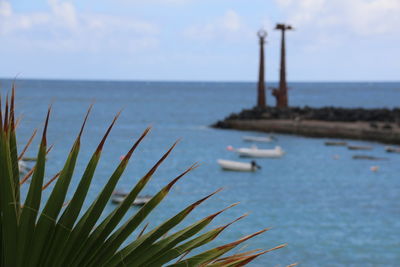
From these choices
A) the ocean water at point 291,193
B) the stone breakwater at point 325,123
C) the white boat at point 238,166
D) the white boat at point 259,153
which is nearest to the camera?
the ocean water at point 291,193

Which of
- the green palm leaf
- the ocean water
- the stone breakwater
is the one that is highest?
the green palm leaf

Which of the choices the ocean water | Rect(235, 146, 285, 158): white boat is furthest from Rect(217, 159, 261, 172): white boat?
Rect(235, 146, 285, 158): white boat

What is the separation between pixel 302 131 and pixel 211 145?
301 inches

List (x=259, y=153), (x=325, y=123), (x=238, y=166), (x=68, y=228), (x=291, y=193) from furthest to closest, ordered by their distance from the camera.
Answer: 1. (x=325, y=123)
2. (x=259, y=153)
3. (x=238, y=166)
4. (x=291, y=193)
5. (x=68, y=228)

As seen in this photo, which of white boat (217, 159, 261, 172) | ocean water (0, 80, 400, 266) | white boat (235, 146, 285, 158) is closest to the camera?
ocean water (0, 80, 400, 266)

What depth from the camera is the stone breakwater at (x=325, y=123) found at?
58.8 metres

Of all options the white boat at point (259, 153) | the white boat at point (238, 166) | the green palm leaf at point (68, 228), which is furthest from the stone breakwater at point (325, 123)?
the green palm leaf at point (68, 228)

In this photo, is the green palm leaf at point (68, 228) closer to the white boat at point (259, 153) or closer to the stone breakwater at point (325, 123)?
the white boat at point (259, 153)

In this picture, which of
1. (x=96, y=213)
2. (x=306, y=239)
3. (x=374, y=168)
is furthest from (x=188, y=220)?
Result: (x=96, y=213)

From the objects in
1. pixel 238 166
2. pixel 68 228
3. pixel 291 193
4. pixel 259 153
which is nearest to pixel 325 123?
pixel 259 153

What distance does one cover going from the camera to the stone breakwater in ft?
193

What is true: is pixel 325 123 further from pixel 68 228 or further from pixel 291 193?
pixel 68 228

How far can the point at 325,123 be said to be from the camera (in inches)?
2596

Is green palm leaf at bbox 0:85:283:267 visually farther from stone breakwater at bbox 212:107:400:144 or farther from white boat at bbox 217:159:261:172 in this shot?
stone breakwater at bbox 212:107:400:144
